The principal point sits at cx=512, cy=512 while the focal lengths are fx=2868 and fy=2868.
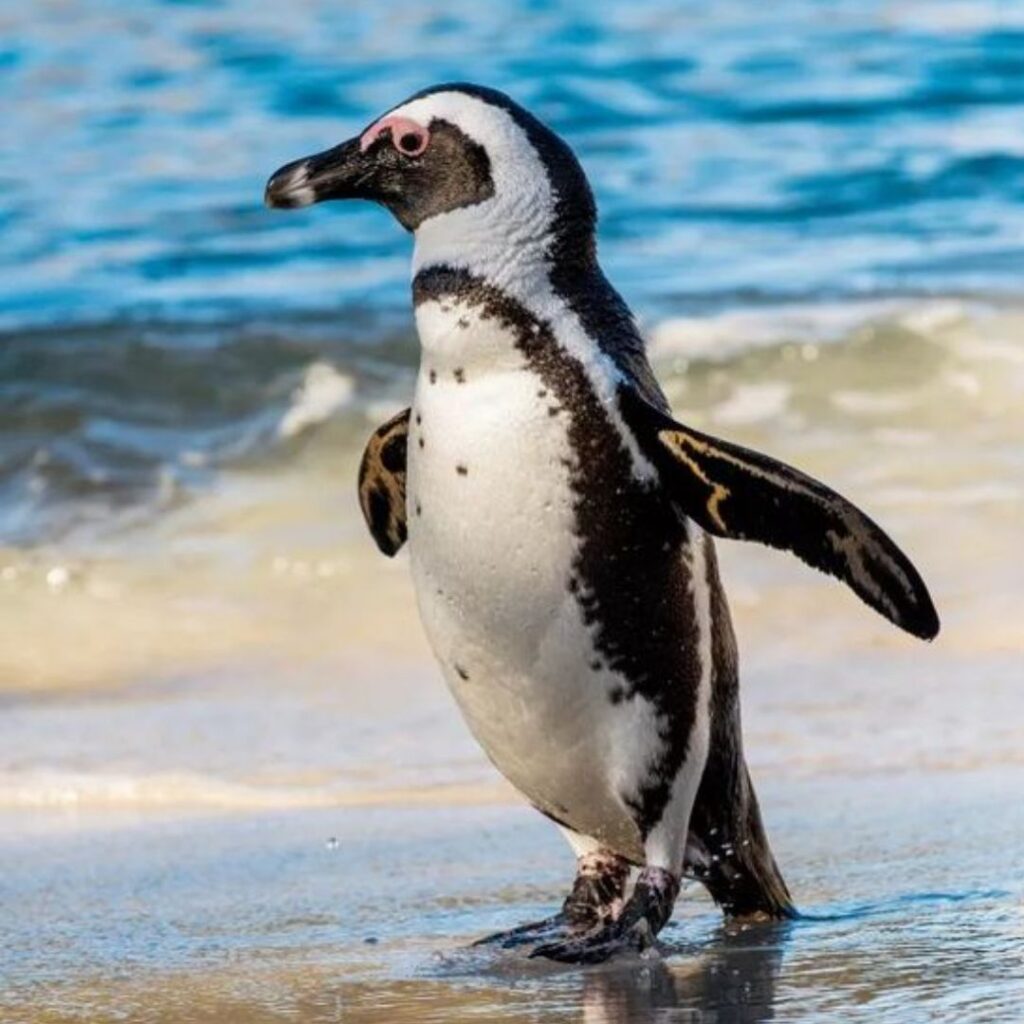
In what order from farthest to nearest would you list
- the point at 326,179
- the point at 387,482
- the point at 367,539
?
the point at 367,539, the point at 387,482, the point at 326,179

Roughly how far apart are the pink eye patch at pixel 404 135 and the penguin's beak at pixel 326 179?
33 millimetres

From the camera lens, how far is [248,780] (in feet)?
14.6

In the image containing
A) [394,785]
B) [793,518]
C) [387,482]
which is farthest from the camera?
[394,785]

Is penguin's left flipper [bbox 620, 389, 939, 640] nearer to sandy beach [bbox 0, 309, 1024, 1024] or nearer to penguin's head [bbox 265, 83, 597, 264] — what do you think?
penguin's head [bbox 265, 83, 597, 264]

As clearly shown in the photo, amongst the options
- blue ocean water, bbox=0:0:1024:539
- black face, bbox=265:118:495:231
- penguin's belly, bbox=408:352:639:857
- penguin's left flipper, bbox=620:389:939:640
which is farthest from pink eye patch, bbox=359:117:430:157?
blue ocean water, bbox=0:0:1024:539

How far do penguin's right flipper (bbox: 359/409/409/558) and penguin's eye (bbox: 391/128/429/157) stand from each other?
350 millimetres

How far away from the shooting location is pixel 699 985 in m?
3.04

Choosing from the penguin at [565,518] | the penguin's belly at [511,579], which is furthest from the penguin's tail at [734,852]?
the penguin's belly at [511,579]

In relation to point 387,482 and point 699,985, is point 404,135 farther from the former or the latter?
point 699,985

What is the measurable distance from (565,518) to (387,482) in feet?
1.44

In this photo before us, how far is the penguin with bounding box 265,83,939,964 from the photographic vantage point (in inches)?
128

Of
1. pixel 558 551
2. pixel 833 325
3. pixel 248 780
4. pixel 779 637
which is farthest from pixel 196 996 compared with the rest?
pixel 833 325

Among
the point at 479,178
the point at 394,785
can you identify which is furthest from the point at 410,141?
the point at 394,785

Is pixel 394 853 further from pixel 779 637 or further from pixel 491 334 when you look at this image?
pixel 779 637
